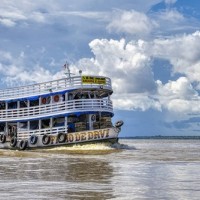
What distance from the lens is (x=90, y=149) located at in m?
30.9

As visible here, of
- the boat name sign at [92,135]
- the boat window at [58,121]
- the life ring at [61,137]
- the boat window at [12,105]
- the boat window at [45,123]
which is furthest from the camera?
the boat window at [12,105]

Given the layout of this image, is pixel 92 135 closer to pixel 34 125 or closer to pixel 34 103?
pixel 34 125

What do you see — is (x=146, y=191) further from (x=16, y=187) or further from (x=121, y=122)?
(x=121, y=122)

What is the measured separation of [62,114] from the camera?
106ft

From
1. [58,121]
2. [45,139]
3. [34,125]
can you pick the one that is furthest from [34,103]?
[45,139]

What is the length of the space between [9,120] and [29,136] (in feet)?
7.76

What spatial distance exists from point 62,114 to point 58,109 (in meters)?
0.82

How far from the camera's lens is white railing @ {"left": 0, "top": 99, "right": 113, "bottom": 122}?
32094 millimetres

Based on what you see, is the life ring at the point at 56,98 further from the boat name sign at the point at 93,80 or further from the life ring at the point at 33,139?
the life ring at the point at 33,139

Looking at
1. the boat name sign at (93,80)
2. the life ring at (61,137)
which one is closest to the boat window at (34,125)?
the life ring at (61,137)

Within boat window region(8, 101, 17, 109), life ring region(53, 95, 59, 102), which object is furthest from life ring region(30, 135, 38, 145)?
boat window region(8, 101, 17, 109)

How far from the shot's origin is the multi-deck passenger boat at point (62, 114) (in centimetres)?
3183

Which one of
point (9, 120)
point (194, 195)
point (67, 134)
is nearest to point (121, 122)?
point (67, 134)

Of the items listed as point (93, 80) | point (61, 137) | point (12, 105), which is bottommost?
point (61, 137)
